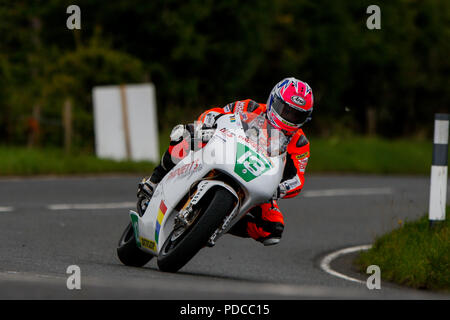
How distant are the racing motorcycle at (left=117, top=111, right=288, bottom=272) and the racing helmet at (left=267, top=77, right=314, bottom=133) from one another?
93mm

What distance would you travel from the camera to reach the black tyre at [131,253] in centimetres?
817

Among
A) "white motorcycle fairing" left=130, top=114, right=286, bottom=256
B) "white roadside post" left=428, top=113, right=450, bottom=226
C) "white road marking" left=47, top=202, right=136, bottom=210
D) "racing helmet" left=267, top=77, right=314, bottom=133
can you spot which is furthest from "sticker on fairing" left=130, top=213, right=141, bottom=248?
"white road marking" left=47, top=202, right=136, bottom=210

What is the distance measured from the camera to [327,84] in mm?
39969

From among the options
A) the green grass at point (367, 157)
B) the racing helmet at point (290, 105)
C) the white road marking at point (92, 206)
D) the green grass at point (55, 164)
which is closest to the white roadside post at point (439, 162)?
the racing helmet at point (290, 105)

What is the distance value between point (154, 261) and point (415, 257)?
2373mm

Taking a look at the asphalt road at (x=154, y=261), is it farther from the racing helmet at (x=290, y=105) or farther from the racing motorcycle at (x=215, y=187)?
the racing helmet at (x=290, y=105)

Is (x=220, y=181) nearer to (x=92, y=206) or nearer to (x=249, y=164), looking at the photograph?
(x=249, y=164)

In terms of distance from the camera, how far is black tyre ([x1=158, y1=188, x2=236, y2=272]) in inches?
273

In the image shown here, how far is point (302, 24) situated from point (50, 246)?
103 ft

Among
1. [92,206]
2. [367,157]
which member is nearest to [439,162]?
[92,206]

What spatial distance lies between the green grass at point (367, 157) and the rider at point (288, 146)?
15.8m

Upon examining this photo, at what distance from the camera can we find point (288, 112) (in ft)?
24.4
